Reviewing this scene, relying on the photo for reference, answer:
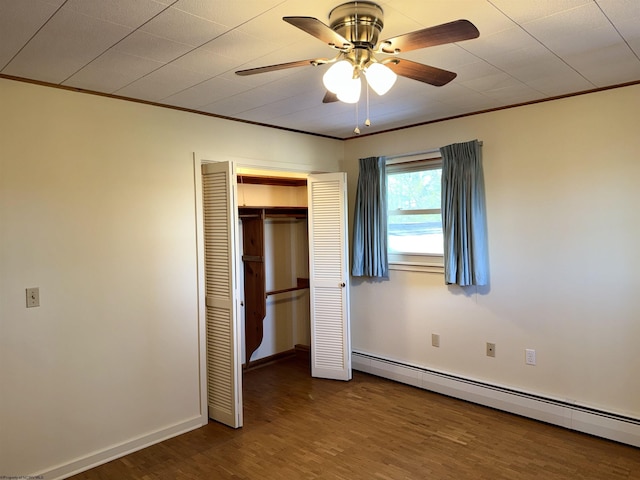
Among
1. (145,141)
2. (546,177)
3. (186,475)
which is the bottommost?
(186,475)

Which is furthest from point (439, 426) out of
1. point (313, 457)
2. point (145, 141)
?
point (145, 141)

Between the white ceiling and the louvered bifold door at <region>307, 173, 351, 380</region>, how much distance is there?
1.04m

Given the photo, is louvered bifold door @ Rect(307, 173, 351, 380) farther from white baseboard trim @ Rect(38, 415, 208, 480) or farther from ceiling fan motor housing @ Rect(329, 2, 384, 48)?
ceiling fan motor housing @ Rect(329, 2, 384, 48)

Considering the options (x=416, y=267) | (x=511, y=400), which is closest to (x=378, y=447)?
(x=511, y=400)

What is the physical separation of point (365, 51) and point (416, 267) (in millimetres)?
2648

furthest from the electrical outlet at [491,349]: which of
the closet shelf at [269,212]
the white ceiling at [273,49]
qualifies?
the closet shelf at [269,212]

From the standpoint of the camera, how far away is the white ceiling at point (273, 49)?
1840mm

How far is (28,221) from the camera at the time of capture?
265cm

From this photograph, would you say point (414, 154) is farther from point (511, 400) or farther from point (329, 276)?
point (511, 400)

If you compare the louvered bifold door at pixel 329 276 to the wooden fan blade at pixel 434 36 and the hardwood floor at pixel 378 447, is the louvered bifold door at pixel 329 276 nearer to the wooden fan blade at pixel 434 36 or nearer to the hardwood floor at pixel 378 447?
the hardwood floor at pixel 378 447

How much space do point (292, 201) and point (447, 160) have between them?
6.45ft

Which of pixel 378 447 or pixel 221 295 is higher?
pixel 221 295

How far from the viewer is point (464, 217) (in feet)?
12.0

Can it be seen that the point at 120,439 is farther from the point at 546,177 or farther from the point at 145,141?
the point at 546,177
